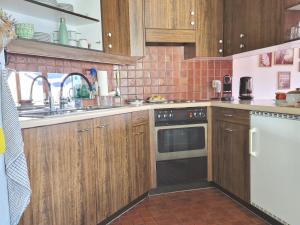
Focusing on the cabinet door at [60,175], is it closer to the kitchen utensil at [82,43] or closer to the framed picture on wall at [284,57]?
the kitchen utensil at [82,43]

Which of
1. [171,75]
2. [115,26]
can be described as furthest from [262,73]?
[115,26]

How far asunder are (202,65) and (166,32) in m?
0.68

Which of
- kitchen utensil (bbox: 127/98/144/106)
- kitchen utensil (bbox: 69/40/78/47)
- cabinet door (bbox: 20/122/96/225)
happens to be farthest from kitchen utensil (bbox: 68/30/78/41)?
cabinet door (bbox: 20/122/96/225)

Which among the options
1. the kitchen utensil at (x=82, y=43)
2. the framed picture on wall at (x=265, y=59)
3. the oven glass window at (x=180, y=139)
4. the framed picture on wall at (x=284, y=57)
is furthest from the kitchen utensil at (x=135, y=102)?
the framed picture on wall at (x=284, y=57)

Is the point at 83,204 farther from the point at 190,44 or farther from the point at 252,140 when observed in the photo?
the point at 190,44

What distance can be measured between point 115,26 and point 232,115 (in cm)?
136

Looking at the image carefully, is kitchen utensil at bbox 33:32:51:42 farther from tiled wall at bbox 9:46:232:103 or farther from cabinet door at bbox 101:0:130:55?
tiled wall at bbox 9:46:232:103

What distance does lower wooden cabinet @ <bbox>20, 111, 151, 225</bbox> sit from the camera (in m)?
1.38

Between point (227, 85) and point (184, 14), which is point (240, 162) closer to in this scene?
point (227, 85)

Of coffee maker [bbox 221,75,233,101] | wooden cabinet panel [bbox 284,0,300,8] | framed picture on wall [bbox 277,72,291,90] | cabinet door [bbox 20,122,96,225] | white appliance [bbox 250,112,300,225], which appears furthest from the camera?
framed picture on wall [bbox 277,72,291,90]

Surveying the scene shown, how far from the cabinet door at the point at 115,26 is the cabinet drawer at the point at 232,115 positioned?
1040 mm

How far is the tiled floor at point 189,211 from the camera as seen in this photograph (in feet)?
6.63

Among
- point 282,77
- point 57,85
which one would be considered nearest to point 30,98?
point 57,85

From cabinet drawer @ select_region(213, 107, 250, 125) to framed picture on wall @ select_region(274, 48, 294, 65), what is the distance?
143 cm
